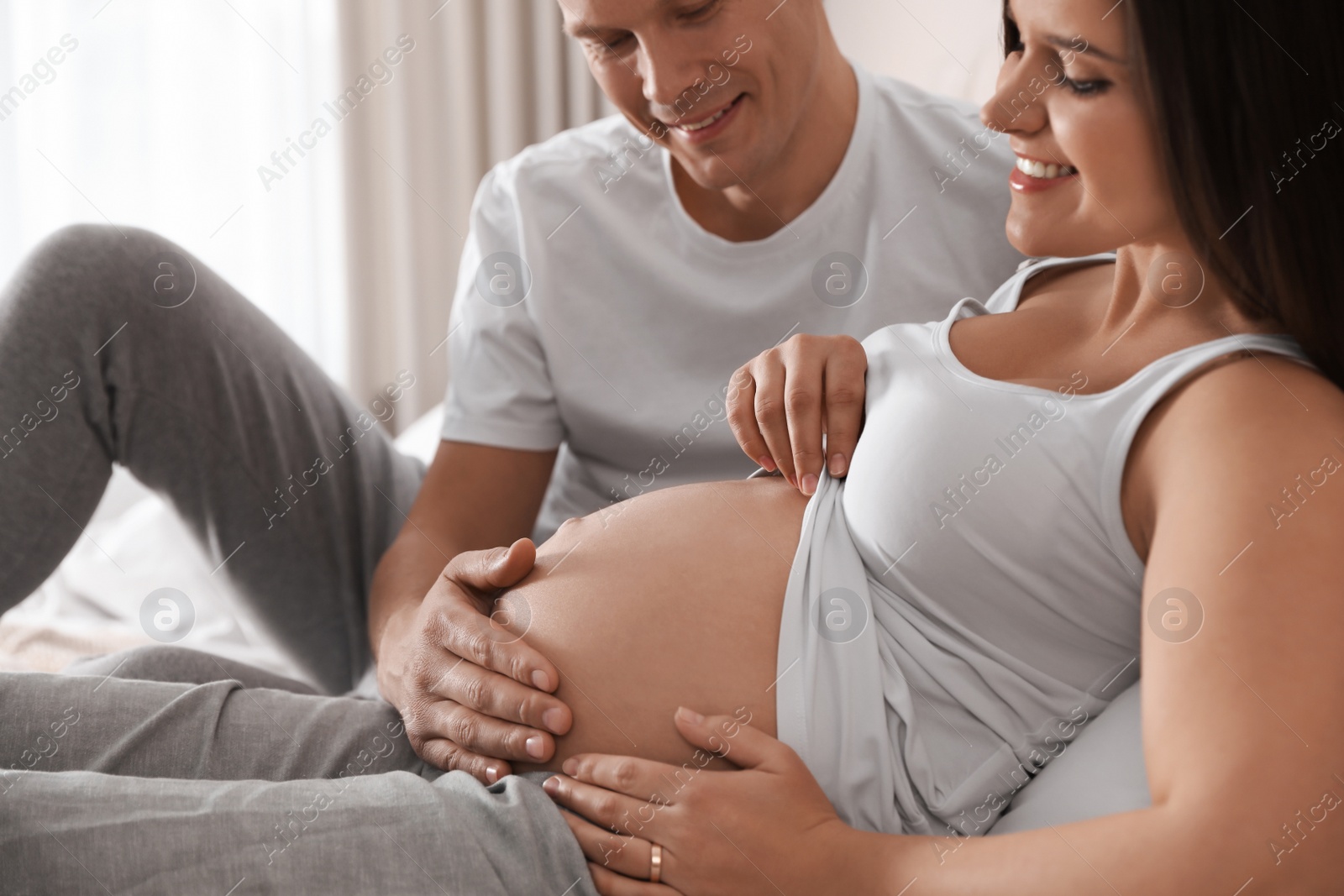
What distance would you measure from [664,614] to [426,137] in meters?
2.17

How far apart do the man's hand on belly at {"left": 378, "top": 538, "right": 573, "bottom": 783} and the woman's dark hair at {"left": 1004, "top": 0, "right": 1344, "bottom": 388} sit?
0.57m

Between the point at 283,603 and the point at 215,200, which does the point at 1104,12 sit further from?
the point at 215,200

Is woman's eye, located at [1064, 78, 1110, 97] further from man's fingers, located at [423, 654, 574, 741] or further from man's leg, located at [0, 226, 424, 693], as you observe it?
man's leg, located at [0, 226, 424, 693]

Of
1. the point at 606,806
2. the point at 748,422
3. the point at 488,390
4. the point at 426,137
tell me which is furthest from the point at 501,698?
the point at 426,137

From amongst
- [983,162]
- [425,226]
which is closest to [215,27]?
[425,226]

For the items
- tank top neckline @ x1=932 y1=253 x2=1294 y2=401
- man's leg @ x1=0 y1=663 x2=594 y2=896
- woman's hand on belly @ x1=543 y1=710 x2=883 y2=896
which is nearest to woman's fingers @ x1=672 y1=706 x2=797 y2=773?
woman's hand on belly @ x1=543 y1=710 x2=883 y2=896

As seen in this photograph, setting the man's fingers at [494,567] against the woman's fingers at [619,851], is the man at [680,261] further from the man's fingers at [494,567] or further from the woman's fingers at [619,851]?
the woman's fingers at [619,851]

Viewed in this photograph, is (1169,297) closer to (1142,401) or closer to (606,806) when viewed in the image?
(1142,401)

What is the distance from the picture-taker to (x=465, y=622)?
0.87 m

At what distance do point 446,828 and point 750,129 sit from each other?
0.79 meters

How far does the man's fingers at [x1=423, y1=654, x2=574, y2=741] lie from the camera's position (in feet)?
2.51

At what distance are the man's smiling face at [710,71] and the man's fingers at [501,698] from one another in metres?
0.61

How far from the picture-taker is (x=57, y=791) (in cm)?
63

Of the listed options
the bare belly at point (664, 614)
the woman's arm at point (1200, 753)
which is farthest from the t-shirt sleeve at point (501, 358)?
the woman's arm at point (1200, 753)
